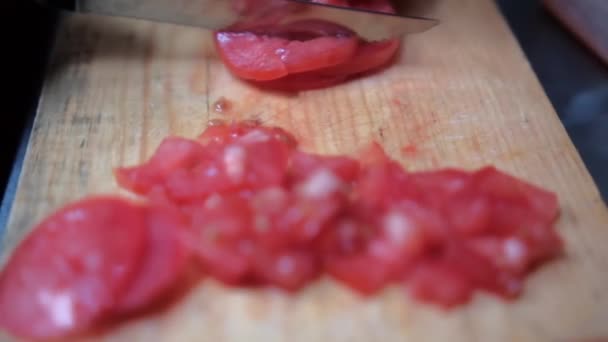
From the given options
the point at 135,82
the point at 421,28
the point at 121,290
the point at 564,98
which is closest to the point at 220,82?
the point at 135,82

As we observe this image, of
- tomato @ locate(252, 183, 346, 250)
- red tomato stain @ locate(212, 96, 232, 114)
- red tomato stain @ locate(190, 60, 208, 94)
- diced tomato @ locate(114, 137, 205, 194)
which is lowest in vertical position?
red tomato stain @ locate(190, 60, 208, 94)

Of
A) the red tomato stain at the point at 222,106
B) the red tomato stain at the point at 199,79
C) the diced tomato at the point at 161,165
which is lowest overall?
the red tomato stain at the point at 199,79

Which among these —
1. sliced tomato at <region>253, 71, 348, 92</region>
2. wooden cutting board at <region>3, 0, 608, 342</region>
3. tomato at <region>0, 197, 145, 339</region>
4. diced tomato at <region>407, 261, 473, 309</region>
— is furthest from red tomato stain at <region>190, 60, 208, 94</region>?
diced tomato at <region>407, 261, 473, 309</region>

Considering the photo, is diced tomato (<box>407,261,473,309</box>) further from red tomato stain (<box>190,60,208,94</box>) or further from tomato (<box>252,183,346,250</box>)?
red tomato stain (<box>190,60,208,94</box>)

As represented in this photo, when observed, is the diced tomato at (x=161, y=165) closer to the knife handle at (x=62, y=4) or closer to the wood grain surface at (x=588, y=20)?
the knife handle at (x=62, y=4)

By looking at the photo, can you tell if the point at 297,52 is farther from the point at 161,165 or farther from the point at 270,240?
the point at 270,240

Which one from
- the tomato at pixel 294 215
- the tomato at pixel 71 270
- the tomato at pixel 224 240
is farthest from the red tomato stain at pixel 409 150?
the tomato at pixel 71 270
